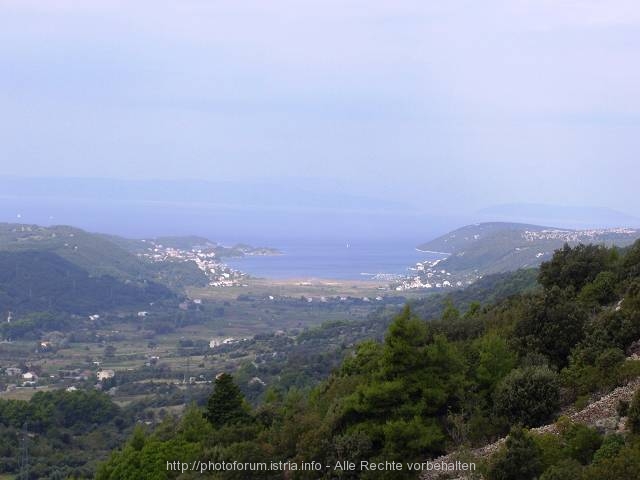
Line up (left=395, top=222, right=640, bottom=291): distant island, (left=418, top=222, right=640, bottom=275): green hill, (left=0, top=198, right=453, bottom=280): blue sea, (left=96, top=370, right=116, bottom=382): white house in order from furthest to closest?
(left=0, top=198, right=453, bottom=280): blue sea < (left=395, top=222, right=640, bottom=291): distant island < (left=418, top=222, right=640, bottom=275): green hill < (left=96, top=370, right=116, bottom=382): white house

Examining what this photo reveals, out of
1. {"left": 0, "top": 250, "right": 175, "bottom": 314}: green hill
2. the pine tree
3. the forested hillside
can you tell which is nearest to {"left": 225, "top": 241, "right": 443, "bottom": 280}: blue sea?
{"left": 0, "top": 250, "right": 175, "bottom": 314}: green hill

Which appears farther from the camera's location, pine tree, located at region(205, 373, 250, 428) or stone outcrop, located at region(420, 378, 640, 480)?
pine tree, located at region(205, 373, 250, 428)

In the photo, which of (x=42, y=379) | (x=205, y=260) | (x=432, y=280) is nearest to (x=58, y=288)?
(x=42, y=379)

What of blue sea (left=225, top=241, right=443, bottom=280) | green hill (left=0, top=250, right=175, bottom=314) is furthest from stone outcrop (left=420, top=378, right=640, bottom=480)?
blue sea (left=225, top=241, right=443, bottom=280)

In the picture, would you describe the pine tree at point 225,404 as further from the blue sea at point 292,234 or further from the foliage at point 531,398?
the blue sea at point 292,234

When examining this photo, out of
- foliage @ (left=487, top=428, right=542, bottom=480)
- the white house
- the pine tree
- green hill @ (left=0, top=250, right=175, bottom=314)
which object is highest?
foliage @ (left=487, top=428, right=542, bottom=480)

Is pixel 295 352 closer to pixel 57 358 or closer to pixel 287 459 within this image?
pixel 57 358

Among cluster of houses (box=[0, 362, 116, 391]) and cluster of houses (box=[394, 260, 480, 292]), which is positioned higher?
cluster of houses (box=[394, 260, 480, 292])

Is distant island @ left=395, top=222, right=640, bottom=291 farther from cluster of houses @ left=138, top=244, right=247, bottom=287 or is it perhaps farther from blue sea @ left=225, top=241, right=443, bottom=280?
cluster of houses @ left=138, top=244, right=247, bottom=287

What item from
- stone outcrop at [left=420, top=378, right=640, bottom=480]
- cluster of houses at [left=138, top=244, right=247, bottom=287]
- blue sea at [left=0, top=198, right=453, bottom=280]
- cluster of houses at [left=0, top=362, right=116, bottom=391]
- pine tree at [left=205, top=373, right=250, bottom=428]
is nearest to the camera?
stone outcrop at [left=420, top=378, right=640, bottom=480]
